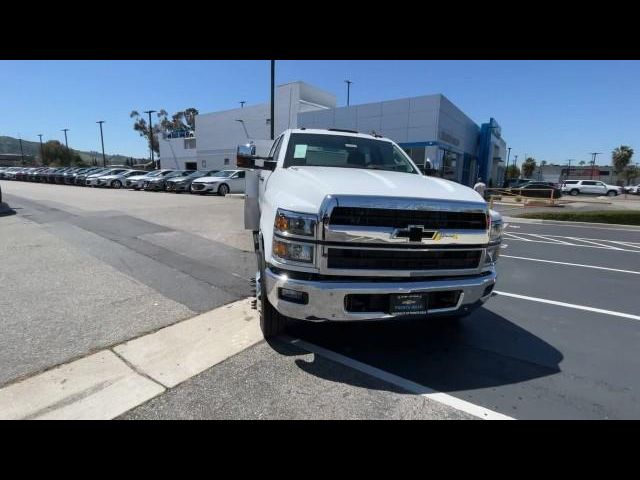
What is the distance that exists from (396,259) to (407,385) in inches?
40.6

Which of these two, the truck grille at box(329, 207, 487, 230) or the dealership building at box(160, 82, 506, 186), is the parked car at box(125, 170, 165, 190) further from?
the truck grille at box(329, 207, 487, 230)

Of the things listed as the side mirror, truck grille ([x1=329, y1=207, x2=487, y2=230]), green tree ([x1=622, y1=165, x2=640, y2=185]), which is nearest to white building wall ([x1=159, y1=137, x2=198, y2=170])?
the side mirror

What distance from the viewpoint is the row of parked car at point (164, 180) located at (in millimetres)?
22312

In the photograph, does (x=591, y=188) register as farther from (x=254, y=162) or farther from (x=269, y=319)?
(x=269, y=319)

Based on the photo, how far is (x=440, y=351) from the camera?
3484 mm

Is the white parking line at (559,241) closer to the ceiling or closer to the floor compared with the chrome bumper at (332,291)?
closer to the floor

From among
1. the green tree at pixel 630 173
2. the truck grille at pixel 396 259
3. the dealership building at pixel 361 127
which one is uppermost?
the dealership building at pixel 361 127

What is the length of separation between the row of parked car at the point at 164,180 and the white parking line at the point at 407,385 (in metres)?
20.2

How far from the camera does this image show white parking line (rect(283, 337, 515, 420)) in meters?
2.57

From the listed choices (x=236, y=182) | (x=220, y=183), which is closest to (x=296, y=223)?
(x=220, y=183)

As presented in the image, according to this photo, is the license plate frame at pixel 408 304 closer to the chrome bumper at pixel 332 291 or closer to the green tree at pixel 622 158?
the chrome bumper at pixel 332 291

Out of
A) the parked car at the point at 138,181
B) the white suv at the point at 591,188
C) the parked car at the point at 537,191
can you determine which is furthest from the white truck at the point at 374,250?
the white suv at the point at 591,188
